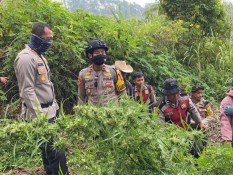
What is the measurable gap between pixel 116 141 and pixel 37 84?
1.83m

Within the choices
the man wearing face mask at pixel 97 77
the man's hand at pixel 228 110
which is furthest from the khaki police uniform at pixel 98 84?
the man's hand at pixel 228 110

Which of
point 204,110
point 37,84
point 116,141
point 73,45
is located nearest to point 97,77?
point 37,84

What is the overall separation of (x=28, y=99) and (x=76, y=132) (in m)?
1.66

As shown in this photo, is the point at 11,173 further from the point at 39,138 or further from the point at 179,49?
the point at 179,49

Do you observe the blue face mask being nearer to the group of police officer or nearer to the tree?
the group of police officer

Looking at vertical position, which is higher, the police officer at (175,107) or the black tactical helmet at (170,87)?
the black tactical helmet at (170,87)

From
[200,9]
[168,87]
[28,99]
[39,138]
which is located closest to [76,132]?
[39,138]

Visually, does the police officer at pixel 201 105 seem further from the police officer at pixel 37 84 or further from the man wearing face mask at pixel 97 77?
the police officer at pixel 37 84

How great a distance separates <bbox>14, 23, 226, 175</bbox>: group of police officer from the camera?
135 inches

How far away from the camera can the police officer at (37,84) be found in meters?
3.42

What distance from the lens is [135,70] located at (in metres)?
7.20

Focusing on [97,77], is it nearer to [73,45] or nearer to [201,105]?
[73,45]

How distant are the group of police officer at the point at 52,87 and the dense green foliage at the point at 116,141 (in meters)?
1.03

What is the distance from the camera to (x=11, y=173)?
4.02 meters
